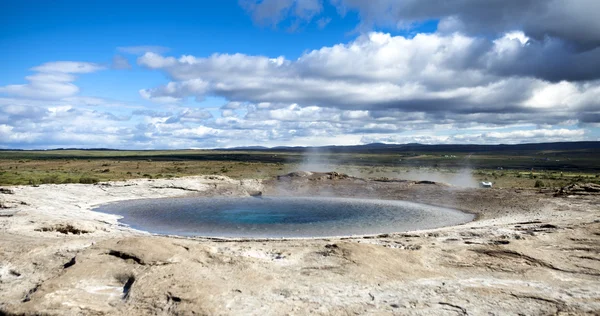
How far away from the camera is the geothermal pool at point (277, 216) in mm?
21328

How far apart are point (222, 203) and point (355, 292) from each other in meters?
22.5

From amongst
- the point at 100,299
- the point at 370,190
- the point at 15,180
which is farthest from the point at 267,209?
the point at 15,180

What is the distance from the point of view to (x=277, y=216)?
2564 cm

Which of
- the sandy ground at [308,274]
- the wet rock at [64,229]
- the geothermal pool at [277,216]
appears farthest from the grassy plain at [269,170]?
the sandy ground at [308,274]

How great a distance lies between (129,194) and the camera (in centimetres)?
3359

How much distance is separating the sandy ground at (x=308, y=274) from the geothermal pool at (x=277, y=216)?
4.64m

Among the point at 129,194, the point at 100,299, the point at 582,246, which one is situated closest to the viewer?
the point at 100,299

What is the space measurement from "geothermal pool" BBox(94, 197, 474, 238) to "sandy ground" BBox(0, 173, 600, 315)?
464 centimetres

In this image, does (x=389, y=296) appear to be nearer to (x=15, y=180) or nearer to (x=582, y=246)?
(x=582, y=246)

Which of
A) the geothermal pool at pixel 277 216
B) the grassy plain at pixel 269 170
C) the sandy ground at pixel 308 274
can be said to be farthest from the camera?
the grassy plain at pixel 269 170

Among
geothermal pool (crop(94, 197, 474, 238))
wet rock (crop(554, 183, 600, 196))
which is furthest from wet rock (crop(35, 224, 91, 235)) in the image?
wet rock (crop(554, 183, 600, 196))

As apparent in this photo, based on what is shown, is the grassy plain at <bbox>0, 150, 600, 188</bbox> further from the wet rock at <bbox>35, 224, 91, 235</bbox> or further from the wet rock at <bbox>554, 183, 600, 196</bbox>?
the wet rock at <bbox>35, 224, 91, 235</bbox>

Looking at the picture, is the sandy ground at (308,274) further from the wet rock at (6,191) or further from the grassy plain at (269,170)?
the grassy plain at (269,170)

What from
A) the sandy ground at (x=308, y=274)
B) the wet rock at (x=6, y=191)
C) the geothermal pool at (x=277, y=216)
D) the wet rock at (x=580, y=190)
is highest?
the wet rock at (x=6, y=191)
